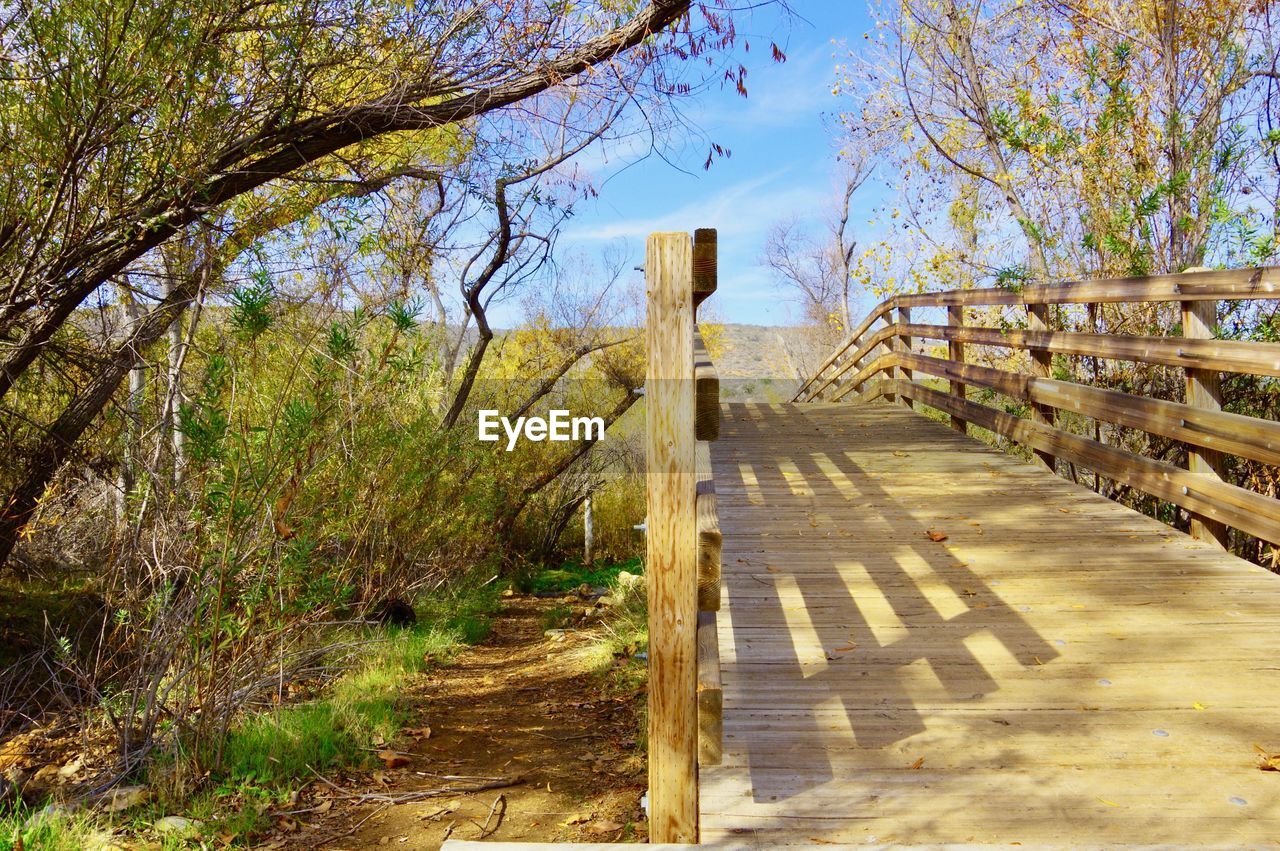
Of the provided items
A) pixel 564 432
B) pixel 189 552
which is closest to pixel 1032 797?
pixel 189 552

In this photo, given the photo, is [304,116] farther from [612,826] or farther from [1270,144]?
[1270,144]

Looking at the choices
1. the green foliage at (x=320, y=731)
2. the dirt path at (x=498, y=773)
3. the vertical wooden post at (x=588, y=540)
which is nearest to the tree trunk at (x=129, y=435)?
the green foliage at (x=320, y=731)

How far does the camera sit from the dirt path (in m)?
4.26

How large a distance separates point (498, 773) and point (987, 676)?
2616mm

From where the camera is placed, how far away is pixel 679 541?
281 cm

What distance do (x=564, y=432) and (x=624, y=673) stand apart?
29.8ft

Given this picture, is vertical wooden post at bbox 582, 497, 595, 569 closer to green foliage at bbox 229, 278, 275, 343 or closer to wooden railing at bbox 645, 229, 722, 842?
green foliage at bbox 229, 278, 275, 343

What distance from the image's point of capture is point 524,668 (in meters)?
7.67

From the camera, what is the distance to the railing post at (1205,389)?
215 inches

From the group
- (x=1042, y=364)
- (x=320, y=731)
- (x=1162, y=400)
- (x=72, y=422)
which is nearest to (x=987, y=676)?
(x=1162, y=400)

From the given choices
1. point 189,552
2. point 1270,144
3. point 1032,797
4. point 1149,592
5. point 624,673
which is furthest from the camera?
point 1270,144

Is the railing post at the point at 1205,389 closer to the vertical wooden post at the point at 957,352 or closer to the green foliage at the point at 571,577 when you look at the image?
the vertical wooden post at the point at 957,352

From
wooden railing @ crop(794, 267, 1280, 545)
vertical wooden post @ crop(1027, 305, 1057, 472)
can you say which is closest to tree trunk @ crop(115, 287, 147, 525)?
wooden railing @ crop(794, 267, 1280, 545)

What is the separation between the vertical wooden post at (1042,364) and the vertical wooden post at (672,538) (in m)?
5.66
